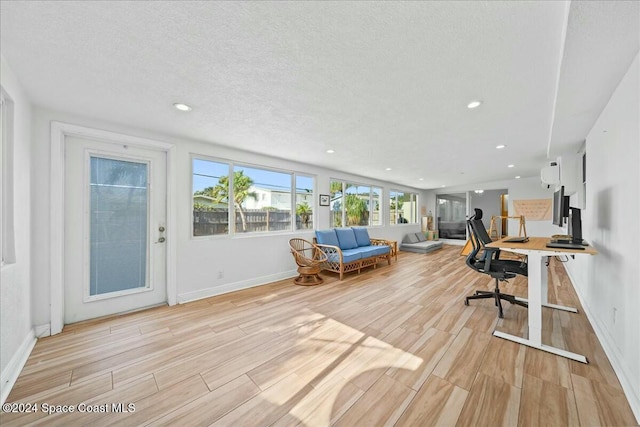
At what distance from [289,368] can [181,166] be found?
114 inches

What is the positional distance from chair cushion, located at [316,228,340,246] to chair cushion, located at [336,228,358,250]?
5.4 inches

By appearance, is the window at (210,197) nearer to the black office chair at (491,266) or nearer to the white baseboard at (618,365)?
the black office chair at (491,266)

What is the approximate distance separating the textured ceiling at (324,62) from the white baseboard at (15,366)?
218 cm

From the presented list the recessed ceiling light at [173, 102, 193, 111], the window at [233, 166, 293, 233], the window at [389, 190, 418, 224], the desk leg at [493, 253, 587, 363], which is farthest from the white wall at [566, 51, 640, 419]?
the window at [389, 190, 418, 224]

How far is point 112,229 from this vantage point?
9.45 ft

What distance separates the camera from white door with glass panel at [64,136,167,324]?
2.65 m

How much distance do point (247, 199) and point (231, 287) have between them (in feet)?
4.80

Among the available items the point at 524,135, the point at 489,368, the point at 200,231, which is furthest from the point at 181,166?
the point at 524,135

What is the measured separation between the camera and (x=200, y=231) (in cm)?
357

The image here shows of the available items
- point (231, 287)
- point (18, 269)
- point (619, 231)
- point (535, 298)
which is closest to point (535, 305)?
point (535, 298)

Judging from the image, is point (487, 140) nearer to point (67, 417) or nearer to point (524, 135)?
point (524, 135)

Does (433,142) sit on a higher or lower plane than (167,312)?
higher

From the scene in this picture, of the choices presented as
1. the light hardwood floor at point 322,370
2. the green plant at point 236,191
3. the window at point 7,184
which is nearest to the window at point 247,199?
the green plant at point 236,191

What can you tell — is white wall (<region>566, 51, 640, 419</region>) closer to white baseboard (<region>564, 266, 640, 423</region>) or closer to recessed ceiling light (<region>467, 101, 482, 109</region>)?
white baseboard (<region>564, 266, 640, 423</region>)
